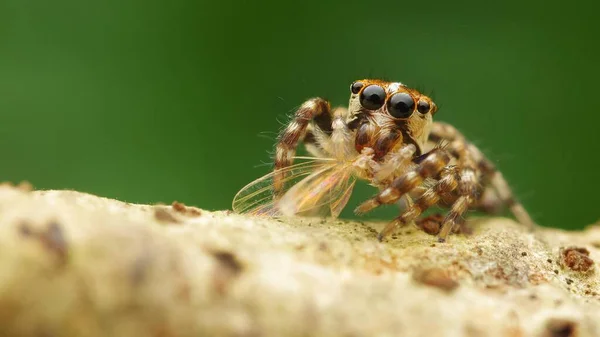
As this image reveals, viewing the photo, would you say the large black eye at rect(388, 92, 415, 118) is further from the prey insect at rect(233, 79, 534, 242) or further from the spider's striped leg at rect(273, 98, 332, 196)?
the spider's striped leg at rect(273, 98, 332, 196)

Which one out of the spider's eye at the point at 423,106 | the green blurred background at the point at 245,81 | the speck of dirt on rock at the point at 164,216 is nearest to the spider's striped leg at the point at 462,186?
the spider's eye at the point at 423,106

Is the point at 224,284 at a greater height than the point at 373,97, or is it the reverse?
the point at 373,97

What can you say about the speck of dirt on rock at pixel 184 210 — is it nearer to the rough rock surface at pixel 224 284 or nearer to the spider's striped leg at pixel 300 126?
the rough rock surface at pixel 224 284

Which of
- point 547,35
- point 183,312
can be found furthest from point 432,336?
point 547,35

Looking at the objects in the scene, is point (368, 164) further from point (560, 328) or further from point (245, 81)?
point (245, 81)

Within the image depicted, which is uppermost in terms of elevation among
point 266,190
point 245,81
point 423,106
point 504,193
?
point 245,81

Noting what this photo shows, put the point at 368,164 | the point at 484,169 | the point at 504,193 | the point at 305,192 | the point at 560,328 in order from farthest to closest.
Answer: the point at 504,193
the point at 484,169
the point at 368,164
the point at 305,192
the point at 560,328

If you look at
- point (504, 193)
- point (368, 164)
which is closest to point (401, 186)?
point (368, 164)
